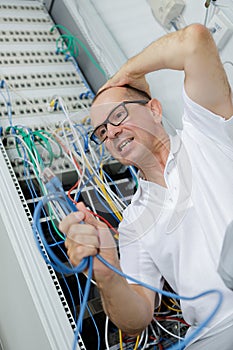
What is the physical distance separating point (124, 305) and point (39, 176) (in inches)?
21.0

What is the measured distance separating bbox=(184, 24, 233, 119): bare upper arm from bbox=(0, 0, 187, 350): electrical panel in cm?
43

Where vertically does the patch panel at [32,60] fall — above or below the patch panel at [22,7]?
below

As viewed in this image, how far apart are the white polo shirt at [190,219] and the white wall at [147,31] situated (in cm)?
48

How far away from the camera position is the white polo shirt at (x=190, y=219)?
92cm

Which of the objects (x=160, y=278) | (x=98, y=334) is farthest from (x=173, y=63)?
(x=98, y=334)

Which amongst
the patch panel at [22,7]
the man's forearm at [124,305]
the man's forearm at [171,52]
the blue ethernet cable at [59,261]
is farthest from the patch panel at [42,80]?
the man's forearm at [124,305]

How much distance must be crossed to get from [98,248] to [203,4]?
1224 millimetres

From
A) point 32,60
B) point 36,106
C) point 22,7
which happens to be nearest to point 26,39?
point 32,60

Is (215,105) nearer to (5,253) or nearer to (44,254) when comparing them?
(44,254)

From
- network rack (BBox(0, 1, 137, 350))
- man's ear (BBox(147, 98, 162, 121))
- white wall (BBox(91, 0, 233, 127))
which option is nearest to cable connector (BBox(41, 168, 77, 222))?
network rack (BBox(0, 1, 137, 350))

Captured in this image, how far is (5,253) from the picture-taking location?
1.18 m

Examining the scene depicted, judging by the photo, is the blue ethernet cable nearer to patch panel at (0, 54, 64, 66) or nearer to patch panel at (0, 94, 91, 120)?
patch panel at (0, 94, 91, 120)

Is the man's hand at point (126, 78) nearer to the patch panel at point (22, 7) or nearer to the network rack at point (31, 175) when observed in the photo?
the network rack at point (31, 175)

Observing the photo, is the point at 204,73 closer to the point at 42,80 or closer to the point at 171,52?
the point at 171,52
